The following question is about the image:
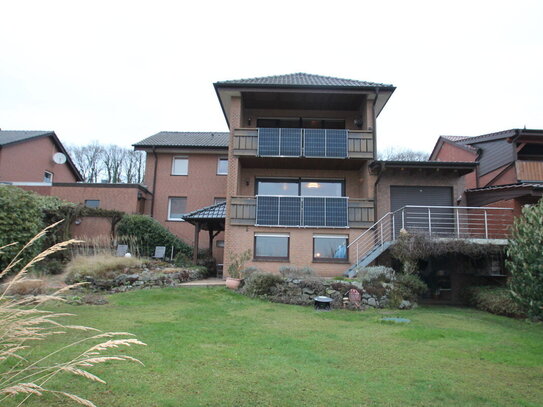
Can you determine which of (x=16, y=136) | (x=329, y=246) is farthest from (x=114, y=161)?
(x=329, y=246)

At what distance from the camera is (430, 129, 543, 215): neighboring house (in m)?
14.9

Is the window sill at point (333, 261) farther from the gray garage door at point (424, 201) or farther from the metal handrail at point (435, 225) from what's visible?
the gray garage door at point (424, 201)

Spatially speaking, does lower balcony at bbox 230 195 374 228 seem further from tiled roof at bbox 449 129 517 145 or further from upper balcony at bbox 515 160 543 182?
tiled roof at bbox 449 129 517 145

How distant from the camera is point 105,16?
393 inches

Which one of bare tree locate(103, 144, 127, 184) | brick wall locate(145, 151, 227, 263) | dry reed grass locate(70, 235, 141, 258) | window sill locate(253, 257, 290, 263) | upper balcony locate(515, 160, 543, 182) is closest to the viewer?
window sill locate(253, 257, 290, 263)

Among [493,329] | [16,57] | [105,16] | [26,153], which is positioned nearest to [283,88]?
[105,16]

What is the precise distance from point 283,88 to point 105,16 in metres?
8.14

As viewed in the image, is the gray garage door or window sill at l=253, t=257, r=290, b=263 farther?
the gray garage door

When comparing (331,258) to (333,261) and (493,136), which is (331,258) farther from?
(493,136)

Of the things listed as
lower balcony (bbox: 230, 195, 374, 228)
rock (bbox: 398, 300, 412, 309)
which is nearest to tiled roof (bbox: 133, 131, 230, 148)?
lower balcony (bbox: 230, 195, 374, 228)

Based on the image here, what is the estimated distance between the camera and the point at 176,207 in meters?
23.6

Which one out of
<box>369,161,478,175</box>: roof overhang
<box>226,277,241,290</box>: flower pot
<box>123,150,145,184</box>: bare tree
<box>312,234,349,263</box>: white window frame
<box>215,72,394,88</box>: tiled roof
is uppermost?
<box>123,150,145,184</box>: bare tree

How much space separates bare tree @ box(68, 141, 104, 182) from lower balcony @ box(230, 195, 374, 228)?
143 ft

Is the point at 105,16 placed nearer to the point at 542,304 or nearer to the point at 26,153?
the point at 542,304
